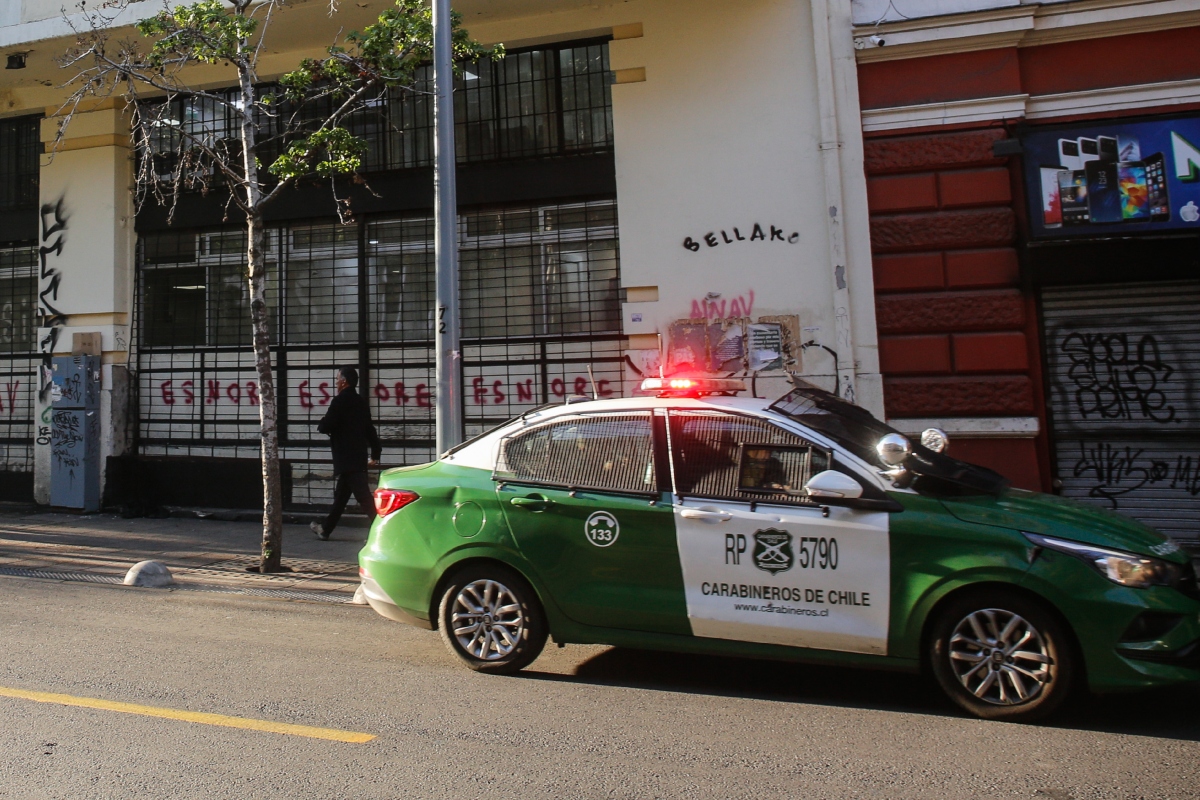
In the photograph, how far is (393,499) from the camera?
568cm

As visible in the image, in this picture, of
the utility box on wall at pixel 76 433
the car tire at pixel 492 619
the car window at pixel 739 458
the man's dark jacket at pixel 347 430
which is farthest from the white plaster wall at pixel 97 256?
the car window at pixel 739 458

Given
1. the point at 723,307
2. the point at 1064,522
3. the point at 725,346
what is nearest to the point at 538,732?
the point at 1064,522

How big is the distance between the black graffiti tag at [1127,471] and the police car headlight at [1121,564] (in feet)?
18.2

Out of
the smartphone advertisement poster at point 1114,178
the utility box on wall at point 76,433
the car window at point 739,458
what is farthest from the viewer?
the utility box on wall at point 76,433

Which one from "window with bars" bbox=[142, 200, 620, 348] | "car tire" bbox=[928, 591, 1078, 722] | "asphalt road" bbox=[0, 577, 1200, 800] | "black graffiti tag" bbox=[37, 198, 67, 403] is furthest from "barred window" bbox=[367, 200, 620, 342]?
"car tire" bbox=[928, 591, 1078, 722]

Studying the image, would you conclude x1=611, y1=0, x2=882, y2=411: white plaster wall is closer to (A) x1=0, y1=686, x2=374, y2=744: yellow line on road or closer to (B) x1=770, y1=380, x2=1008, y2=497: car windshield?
(B) x1=770, y1=380, x2=1008, y2=497: car windshield

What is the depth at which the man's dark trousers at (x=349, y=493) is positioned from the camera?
32.9 ft

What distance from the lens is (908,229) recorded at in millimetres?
9750

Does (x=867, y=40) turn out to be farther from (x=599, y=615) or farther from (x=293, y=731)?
(x=293, y=731)

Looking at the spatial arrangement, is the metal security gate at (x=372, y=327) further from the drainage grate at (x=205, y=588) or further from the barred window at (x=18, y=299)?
the drainage grate at (x=205, y=588)

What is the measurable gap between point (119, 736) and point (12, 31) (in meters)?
10.4

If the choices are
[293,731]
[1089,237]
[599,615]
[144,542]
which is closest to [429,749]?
[293,731]

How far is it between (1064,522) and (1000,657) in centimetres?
Result: 72

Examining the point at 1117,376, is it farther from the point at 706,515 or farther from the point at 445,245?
the point at 445,245
